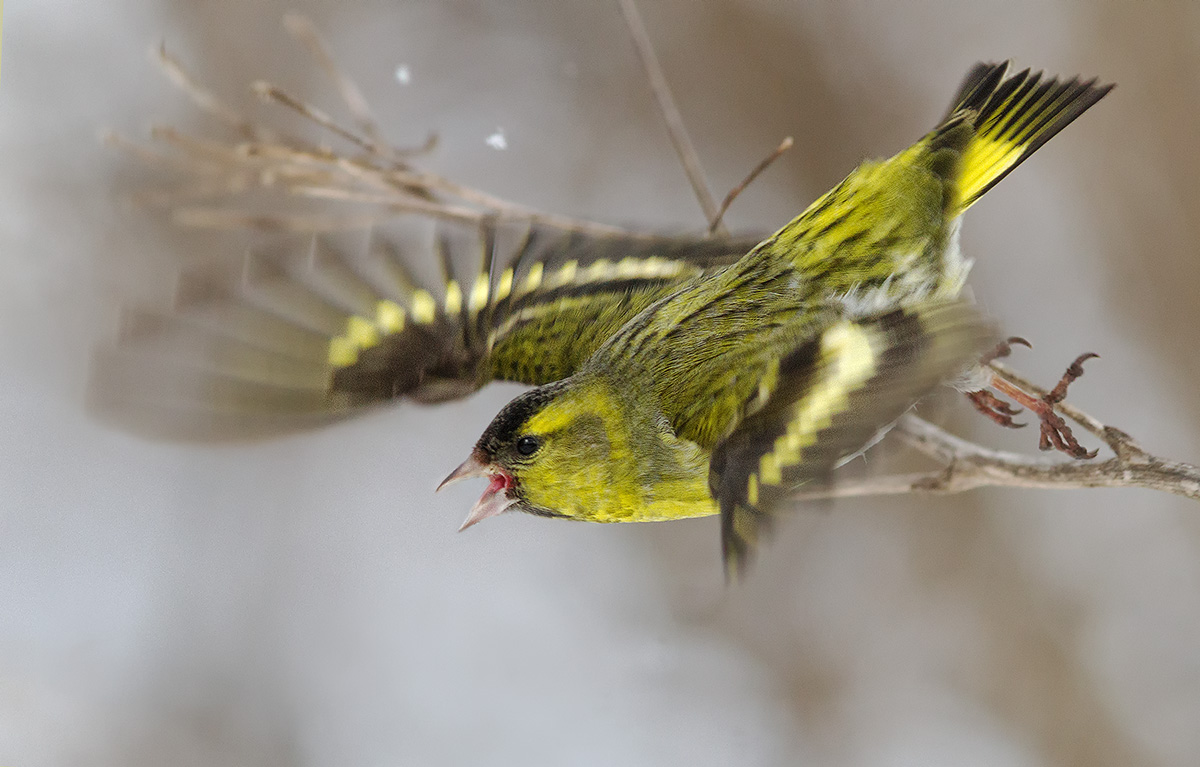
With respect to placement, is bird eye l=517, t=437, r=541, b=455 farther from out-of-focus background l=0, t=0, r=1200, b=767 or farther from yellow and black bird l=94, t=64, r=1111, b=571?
out-of-focus background l=0, t=0, r=1200, b=767

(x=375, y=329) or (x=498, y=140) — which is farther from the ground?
(x=498, y=140)

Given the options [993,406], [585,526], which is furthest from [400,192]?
[585,526]

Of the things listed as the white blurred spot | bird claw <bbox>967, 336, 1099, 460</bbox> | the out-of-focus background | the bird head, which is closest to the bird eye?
the bird head

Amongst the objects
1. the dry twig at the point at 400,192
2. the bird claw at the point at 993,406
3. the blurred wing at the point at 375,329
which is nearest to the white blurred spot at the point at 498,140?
the blurred wing at the point at 375,329

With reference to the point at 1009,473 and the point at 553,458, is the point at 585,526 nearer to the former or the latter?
the point at 553,458

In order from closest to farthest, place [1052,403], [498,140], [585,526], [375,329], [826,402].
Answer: [826,402]
[1052,403]
[375,329]
[498,140]
[585,526]

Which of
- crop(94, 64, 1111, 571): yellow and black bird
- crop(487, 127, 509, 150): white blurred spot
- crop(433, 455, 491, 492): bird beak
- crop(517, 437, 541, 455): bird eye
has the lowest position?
crop(433, 455, 491, 492): bird beak
